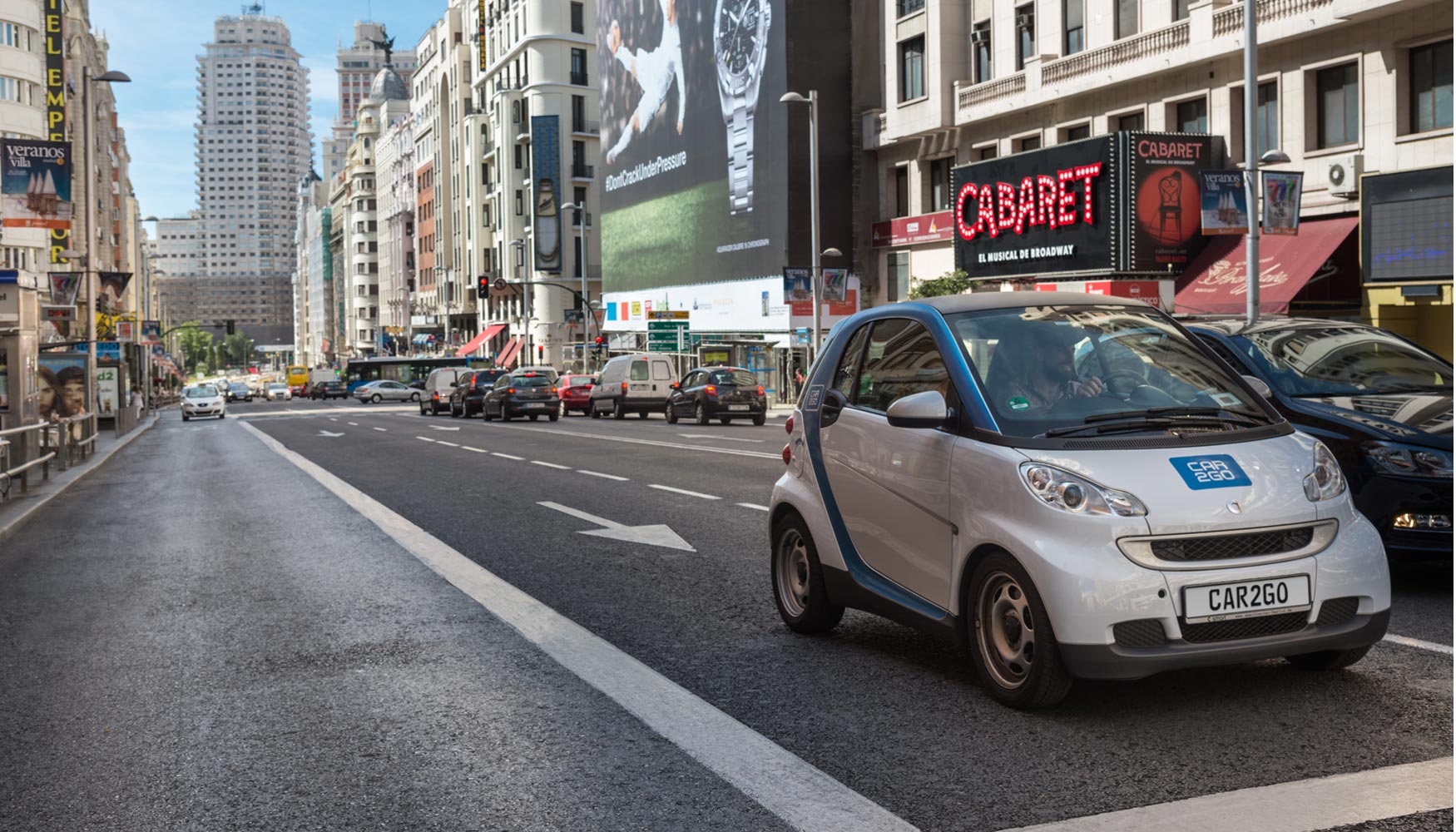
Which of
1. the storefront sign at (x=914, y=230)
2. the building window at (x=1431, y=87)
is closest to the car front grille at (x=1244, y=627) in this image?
the building window at (x=1431, y=87)

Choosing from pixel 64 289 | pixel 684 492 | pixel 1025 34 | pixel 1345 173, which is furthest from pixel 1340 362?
pixel 64 289

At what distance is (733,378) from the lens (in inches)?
1410

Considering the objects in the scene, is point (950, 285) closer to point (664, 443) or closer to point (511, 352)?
point (664, 443)

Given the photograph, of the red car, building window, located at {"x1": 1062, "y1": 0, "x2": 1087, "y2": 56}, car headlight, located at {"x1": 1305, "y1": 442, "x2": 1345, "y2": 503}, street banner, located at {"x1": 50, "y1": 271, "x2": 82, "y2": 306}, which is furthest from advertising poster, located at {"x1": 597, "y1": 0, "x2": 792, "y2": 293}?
car headlight, located at {"x1": 1305, "y1": 442, "x2": 1345, "y2": 503}

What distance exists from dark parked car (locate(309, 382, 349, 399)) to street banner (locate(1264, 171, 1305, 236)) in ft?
287

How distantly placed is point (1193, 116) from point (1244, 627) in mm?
29725

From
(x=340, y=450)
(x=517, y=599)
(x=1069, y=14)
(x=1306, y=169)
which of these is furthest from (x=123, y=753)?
(x=1069, y=14)

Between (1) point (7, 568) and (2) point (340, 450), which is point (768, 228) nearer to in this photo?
(2) point (340, 450)

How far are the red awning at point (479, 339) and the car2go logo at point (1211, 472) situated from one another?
98891mm

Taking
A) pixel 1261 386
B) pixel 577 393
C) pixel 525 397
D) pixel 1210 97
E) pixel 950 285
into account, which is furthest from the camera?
pixel 577 393

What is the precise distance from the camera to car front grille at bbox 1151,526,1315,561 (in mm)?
4852

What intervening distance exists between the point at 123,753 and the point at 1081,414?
3784 mm

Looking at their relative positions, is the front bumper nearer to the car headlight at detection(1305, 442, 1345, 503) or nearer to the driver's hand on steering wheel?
the car headlight at detection(1305, 442, 1345, 503)

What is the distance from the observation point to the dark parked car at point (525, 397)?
42625mm
